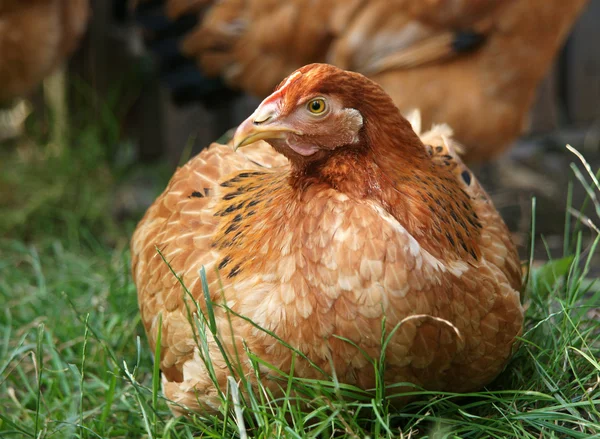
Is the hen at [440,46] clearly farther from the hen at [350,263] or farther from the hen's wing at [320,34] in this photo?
the hen at [350,263]

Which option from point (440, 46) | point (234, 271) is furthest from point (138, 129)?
point (234, 271)

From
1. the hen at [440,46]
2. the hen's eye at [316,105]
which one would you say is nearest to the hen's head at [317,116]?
the hen's eye at [316,105]

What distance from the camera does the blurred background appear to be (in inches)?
148

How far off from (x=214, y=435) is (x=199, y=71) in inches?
100

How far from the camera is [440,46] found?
3137 millimetres

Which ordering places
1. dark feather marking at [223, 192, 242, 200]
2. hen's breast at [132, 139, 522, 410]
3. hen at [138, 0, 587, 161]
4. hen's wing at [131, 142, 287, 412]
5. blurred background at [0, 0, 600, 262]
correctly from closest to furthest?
hen's breast at [132, 139, 522, 410] → hen's wing at [131, 142, 287, 412] → dark feather marking at [223, 192, 242, 200] → hen at [138, 0, 587, 161] → blurred background at [0, 0, 600, 262]

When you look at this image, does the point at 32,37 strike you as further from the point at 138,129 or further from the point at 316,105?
the point at 316,105

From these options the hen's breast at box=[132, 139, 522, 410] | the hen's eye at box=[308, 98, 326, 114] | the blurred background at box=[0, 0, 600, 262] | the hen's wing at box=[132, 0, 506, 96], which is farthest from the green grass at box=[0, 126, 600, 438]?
the hen's wing at box=[132, 0, 506, 96]

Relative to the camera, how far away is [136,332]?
228 cm

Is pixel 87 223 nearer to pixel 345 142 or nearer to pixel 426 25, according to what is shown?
pixel 426 25

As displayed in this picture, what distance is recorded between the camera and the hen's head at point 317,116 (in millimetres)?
1445

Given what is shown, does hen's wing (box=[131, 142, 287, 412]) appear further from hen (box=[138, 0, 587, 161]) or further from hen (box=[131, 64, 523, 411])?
hen (box=[138, 0, 587, 161])

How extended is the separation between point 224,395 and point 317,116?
0.65 meters

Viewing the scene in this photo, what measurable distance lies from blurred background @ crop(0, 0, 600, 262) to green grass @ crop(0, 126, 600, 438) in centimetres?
79
